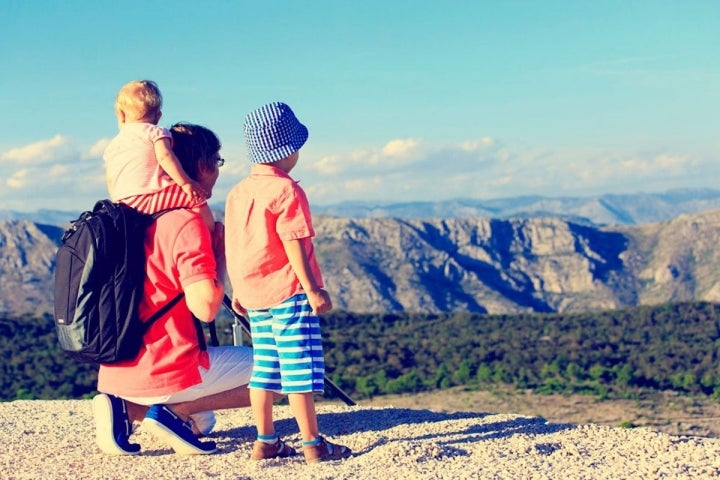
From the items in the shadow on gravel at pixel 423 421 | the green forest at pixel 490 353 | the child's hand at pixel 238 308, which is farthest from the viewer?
the green forest at pixel 490 353

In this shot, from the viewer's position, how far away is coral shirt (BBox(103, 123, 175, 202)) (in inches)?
227

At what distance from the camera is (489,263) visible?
143375 millimetres

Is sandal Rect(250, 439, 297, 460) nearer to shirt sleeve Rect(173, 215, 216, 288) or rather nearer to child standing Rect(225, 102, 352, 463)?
child standing Rect(225, 102, 352, 463)

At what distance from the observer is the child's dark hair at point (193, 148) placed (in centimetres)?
592

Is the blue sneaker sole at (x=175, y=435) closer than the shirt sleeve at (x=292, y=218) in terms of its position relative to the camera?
No

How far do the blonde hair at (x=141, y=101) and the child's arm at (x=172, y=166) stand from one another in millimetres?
293

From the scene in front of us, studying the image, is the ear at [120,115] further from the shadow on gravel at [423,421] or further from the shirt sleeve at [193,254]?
Answer: the shadow on gravel at [423,421]

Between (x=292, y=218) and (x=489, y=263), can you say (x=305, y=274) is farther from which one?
(x=489, y=263)

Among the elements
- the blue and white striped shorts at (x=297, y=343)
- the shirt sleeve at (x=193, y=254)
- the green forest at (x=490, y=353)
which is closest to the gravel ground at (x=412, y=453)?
the blue and white striped shorts at (x=297, y=343)

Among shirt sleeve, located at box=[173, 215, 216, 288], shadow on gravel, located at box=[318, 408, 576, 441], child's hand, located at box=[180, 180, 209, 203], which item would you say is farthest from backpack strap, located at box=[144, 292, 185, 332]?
shadow on gravel, located at box=[318, 408, 576, 441]

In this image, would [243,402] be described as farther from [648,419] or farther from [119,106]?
[648,419]

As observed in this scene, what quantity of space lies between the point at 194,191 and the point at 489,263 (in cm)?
13934

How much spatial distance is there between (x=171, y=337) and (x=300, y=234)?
1150mm

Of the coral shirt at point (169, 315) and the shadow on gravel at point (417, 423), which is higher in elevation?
the coral shirt at point (169, 315)
